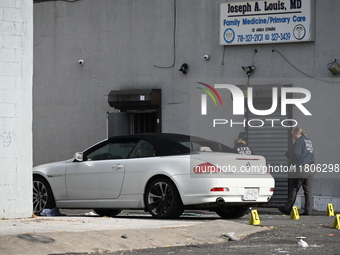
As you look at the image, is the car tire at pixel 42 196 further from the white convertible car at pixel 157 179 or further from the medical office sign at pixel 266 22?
the medical office sign at pixel 266 22

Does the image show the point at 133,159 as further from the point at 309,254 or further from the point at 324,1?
the point at 324,1

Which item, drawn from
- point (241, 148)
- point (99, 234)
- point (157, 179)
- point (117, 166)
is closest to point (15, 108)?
point (117, 166)

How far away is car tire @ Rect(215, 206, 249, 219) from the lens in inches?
639

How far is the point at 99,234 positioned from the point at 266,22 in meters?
11.7

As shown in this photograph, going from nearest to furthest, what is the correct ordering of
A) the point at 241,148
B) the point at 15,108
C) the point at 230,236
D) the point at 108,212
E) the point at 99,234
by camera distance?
the point at 99,234, the point at 230,236, the point at 15,108, the point at 108,212, the point at 241,148

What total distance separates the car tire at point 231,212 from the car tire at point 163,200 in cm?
134

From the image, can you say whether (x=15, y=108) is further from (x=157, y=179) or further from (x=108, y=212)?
(x=108, y=212)

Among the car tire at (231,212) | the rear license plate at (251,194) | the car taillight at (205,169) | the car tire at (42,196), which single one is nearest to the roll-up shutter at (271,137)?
the car tire at (231,212)

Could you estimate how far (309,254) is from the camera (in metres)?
10.1

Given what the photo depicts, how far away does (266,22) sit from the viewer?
71.7 ft

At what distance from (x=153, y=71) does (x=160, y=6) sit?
170 centimetres

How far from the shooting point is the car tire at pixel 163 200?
15.1m

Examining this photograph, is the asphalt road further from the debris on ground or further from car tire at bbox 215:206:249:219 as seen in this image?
car tire at bbox 215:206:249:219

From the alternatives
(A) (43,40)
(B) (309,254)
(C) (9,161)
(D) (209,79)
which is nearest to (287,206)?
(D) (209,79)
